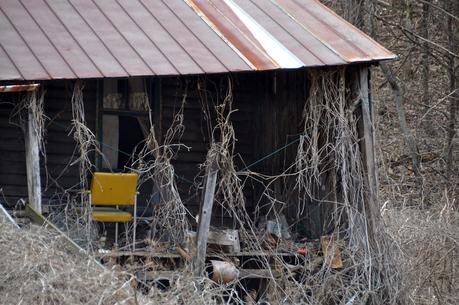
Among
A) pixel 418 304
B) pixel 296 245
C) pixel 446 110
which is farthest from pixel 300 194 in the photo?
pixel 446 110

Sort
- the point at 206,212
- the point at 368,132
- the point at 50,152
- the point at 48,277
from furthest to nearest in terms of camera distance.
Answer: the point at 50,152 → the point at 368,132 → the point at 206,212 → the point at 48,277

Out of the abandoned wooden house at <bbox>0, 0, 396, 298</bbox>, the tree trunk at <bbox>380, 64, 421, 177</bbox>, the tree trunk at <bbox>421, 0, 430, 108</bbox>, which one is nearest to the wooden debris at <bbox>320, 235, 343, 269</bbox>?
the abandoned wooden house at <bbox>0, 0, 396, 298</bbox>

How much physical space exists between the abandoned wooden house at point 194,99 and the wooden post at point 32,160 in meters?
0.01

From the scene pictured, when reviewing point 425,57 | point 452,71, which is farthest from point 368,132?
point 425,57

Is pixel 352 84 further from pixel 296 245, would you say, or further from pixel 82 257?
pixel 82 257

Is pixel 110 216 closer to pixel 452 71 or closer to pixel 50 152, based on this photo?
pixel 50 152

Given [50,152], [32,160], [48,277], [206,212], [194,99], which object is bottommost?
[48,277]

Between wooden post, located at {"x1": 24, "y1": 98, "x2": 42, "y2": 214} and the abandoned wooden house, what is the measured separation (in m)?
0.01

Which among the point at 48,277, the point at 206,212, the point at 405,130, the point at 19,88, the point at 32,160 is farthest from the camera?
the point at 405,130

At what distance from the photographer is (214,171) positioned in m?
10.2

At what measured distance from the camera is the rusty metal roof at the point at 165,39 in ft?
34.0

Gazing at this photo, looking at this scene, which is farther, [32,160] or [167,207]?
[167,207]

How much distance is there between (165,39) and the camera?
36.5 feet

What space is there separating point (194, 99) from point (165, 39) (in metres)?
2.00
